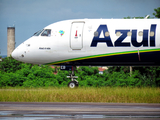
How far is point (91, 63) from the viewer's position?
18969 millimetres

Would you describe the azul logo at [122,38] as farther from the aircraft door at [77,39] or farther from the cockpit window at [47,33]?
the cockpit window at [47,33]

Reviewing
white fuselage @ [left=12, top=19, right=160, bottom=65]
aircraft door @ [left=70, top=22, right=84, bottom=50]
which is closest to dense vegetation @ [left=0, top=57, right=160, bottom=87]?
white fuselage @ [left=12, top=19, right=160, bottom=65]

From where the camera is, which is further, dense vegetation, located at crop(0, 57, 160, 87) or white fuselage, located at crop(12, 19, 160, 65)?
dense vegetation, located at crop(0, 57, 160, 87)

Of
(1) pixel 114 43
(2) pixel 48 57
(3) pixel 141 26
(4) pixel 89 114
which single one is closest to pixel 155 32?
(3) pixel 141 26

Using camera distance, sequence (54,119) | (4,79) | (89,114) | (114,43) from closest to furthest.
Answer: (54,119), (89,114), (114,43), (4,79)

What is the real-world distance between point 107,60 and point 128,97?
5.35m

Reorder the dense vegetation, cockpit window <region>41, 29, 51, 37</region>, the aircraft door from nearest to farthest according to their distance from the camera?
1. the aircraft door
2. cockpit window <region>41, 29, 51, 37</region>
3. the dense vegetation

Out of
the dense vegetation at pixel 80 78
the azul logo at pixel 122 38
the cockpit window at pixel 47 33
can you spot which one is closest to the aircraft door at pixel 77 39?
the azul logo at pixel 122 38

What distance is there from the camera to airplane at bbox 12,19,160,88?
17891mm

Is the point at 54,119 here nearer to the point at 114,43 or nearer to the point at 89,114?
the point at 89,114

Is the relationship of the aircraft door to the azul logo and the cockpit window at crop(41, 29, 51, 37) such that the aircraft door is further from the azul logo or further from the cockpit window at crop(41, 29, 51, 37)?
the cockpit window at crop(41, 29, 51, 37)

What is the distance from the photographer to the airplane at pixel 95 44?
58.7 feet

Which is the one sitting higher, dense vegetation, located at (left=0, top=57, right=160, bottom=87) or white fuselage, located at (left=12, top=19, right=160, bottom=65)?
white fuselage, located at (left=12, top=19, right=160, bottom=65)

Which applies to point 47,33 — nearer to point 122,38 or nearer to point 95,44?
point 95,44
